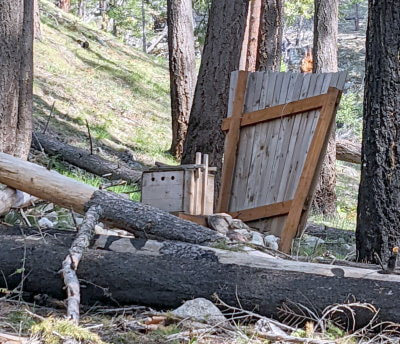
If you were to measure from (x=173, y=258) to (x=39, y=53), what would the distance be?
13.3 m

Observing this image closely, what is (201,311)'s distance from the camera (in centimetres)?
355

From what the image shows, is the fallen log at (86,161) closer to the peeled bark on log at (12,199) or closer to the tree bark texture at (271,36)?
the tree bark texture at (271,36)

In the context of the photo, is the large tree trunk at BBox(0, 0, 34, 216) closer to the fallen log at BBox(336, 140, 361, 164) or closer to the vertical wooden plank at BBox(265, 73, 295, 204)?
the vertical wooden plank at BBox(265, 73, 295, 204)

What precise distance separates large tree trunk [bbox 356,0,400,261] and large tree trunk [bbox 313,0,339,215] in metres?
6.55

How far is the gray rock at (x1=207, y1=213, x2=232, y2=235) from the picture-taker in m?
5.78

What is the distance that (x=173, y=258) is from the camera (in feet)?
13.0

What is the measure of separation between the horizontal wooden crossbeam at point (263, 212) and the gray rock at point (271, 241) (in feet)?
0.83

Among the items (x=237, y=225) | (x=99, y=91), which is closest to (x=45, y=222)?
(x=237, y=225)

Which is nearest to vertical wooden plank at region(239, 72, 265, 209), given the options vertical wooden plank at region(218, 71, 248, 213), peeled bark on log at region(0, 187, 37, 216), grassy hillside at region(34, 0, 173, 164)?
vertical wooden plank at region(218, 71, 248, 213)

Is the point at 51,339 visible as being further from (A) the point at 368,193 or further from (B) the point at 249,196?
(B) the point at 249,196

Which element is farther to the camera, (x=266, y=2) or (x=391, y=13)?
(x=266, y=2)

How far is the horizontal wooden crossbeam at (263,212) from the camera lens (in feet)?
20.7

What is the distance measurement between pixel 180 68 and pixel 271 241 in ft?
23.7

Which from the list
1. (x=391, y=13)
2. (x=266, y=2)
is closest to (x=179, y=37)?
(x=266, y=2)
